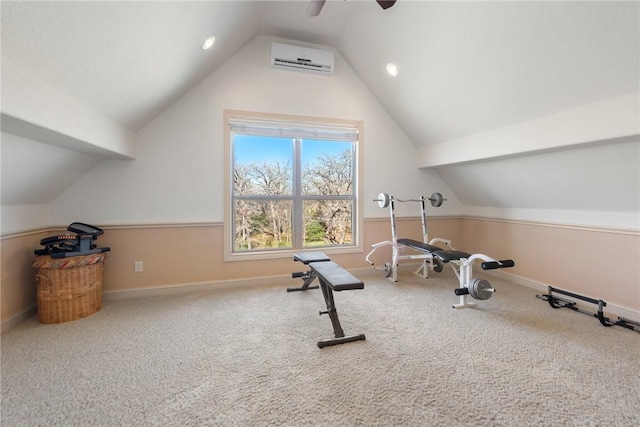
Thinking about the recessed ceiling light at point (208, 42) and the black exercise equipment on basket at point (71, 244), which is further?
the recessed ceiling light at point (208, 42)

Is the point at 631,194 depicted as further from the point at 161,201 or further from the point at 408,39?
the point at 161,201

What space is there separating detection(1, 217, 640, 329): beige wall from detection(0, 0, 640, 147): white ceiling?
1308mm

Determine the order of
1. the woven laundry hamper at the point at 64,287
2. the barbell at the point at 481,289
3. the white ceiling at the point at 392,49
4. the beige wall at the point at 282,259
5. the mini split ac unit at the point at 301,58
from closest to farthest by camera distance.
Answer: the white ceiling at the point at 392,49 → the woven laundry hamper at the point at 64,287 → the beige wall at the point at 282,259 → the barbell at the point at 481,289 → the mini split ac unit at the point at 301,58

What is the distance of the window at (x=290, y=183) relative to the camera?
357cm

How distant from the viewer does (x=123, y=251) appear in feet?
10.1

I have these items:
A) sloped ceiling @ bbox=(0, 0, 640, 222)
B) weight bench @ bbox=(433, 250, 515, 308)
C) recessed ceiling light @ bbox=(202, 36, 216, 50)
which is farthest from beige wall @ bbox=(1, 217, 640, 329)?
recessed ceiling light @ bbox=(202, 36, 216, 50)

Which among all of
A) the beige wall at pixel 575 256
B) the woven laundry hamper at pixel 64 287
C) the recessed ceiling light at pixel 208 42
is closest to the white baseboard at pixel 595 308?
the beige wall at pixel 575 256

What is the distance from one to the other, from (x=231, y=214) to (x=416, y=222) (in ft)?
8.77

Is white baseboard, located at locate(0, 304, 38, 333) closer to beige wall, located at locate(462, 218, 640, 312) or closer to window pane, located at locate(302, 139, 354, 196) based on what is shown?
window pane, located at locate(302, 139, 354, 196)

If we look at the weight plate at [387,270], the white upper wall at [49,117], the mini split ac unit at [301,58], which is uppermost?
the mini split ac unit at [301,58]

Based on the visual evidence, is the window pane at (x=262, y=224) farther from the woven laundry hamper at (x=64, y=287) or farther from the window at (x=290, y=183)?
the woven laundry hamper at (x=64, y=287)

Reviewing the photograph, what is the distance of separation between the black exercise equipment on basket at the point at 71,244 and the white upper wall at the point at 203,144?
0.41 metres

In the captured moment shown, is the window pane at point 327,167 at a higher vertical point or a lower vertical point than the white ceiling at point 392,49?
lower

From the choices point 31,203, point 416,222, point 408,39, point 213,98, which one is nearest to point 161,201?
point 31,203
